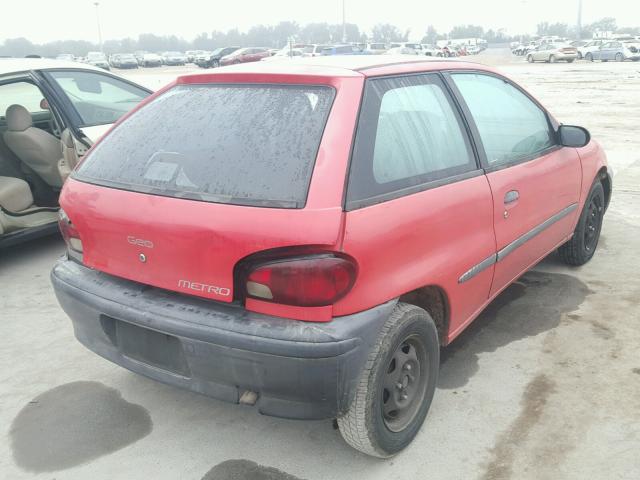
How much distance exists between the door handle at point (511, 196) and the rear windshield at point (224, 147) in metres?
1.17

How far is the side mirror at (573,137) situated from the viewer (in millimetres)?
3744

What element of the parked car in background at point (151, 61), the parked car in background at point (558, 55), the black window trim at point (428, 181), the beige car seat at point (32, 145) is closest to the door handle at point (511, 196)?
the black window trim at point (428, 181)

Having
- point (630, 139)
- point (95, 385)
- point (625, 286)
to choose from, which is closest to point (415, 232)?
point (95, 385)

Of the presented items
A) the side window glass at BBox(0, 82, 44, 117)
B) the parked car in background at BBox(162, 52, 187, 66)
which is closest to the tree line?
the parked car in background at BBox(162, 52, 187, 66)

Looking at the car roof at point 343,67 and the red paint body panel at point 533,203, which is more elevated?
the car roof at point 343,67

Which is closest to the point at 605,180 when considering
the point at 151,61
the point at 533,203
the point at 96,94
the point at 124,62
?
the point at 533,203

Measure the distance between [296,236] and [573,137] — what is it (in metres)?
2.45

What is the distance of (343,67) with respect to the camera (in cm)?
257

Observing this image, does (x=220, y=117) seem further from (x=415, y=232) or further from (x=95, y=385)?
(x=95, y=385)

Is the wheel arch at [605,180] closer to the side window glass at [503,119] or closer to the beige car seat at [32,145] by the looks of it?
the side window glass at [503,119]

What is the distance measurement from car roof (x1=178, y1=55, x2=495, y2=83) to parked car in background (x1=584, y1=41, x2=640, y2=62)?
4164 centimetres

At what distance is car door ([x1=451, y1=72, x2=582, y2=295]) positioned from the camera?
3.05 meters

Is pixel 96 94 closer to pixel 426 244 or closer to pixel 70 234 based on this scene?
pixel 70 234

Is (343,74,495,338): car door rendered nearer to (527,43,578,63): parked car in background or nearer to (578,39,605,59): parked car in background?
(527,43,578,63): parked car in background
